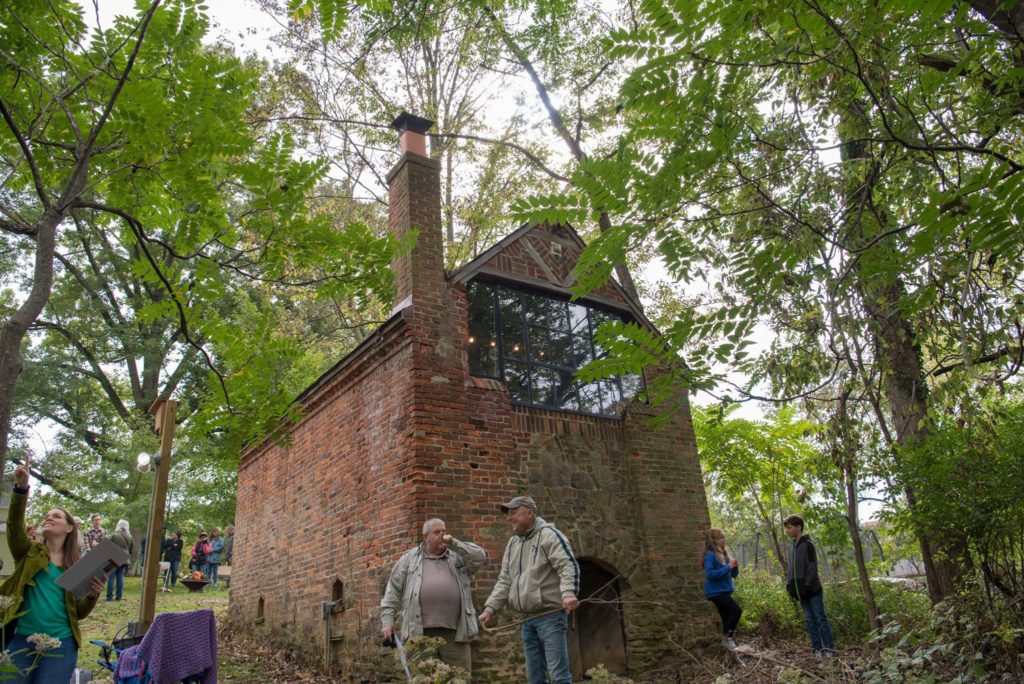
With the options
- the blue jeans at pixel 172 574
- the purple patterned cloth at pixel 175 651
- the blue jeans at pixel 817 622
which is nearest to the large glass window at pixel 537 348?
the blue jeans at pixel 817 622

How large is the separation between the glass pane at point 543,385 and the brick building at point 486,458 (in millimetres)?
21

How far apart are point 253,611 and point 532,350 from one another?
7.32 metres

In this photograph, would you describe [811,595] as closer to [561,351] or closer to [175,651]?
[561,351]

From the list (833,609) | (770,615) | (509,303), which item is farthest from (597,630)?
(509,303)

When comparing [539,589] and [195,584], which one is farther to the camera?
[195,584]

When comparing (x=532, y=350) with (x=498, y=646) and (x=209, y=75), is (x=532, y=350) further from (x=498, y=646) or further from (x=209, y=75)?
(x=209, y=75)

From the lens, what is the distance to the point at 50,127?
5.30m

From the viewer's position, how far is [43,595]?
4.59 meters

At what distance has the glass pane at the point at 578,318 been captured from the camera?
9930 mm

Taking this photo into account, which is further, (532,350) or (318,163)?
(532,350)

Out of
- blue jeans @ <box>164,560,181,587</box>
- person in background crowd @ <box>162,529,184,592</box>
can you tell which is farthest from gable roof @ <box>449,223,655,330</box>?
blue jeans @ <box>164,560,181,587</box>

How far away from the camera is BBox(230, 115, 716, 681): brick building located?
7.90 meters

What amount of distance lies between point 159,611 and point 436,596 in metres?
10.6

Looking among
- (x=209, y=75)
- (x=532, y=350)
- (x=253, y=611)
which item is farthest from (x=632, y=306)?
(x=253, y=611)
